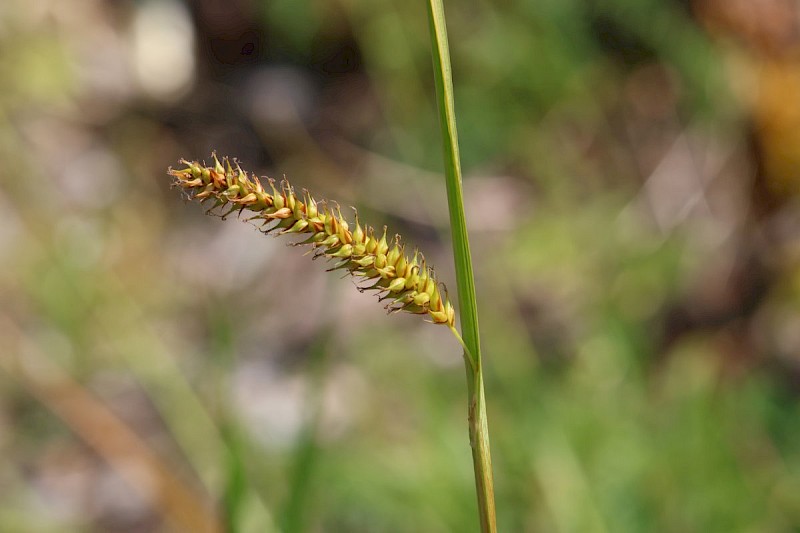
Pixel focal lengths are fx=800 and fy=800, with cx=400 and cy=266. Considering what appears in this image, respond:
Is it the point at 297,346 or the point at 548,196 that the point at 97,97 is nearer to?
the point at 297,346

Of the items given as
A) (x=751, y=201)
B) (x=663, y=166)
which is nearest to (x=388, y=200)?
(x=663, y=166)

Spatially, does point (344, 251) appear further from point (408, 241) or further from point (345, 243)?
point (408, 241)

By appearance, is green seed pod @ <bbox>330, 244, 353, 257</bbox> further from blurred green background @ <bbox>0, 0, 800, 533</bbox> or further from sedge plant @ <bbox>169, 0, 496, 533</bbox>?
blurred green background @ <bbox>0, 0, 800, 533</bbox>

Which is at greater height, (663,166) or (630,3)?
(630,3)

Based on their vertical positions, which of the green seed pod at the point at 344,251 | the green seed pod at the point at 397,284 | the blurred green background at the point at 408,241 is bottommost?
the green seed pod at the point at 397,284

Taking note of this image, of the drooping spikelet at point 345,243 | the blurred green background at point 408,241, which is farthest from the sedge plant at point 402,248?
the blurred green background at point 408,241

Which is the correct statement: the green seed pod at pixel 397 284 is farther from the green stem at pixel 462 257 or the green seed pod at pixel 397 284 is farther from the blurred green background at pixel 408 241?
the blurred green background at pixel 408 241
